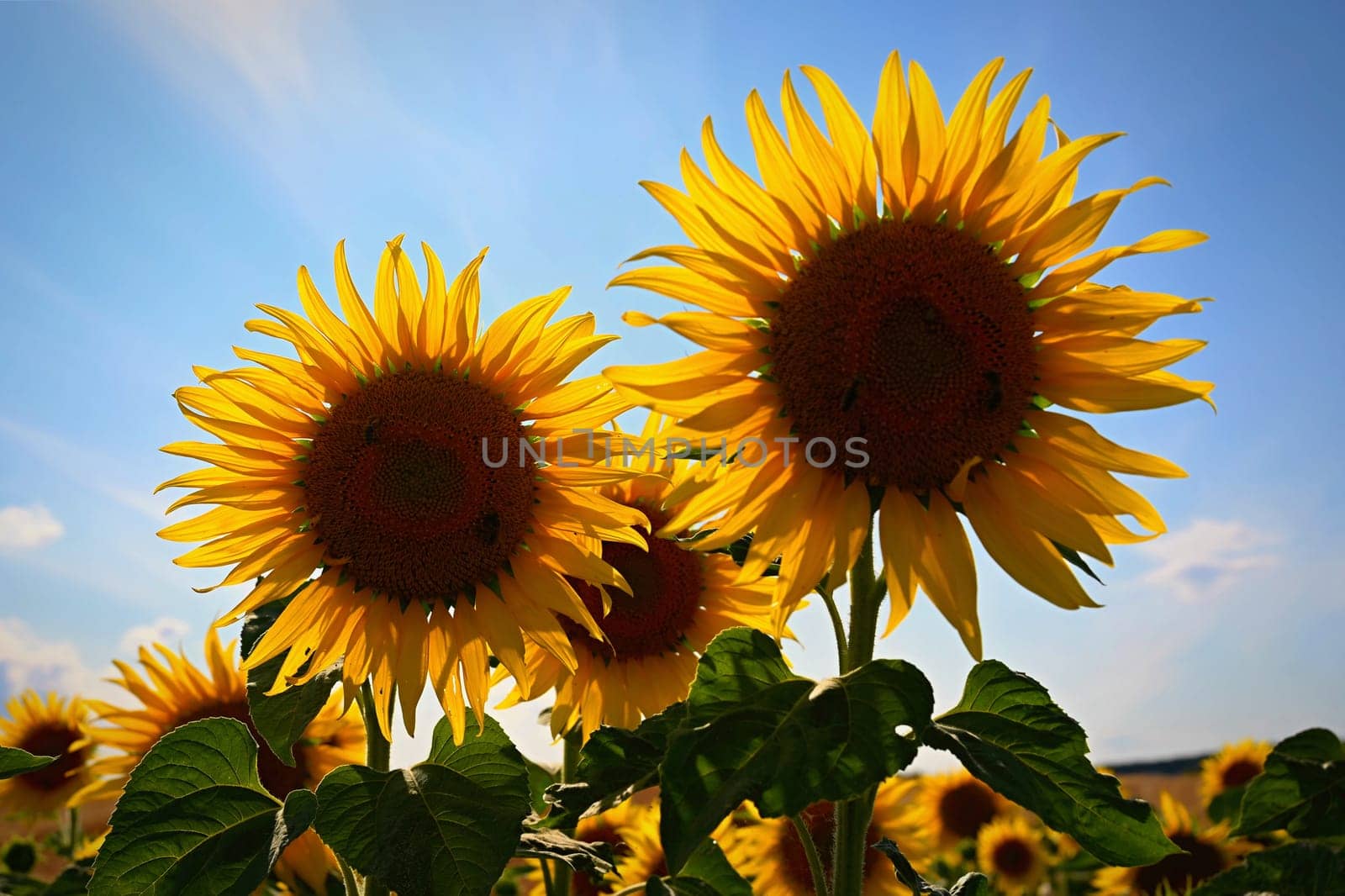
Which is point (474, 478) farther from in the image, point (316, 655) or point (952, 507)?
point (952, 507)

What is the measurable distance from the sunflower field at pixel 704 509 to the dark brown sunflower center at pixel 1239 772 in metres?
5.27

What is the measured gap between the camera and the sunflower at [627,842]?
488 centimetres

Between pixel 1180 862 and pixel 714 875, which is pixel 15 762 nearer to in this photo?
pixel 714 875

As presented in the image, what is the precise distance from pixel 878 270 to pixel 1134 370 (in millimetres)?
693

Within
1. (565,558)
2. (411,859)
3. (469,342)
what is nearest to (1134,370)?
(565,558)

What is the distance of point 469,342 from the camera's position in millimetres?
3359

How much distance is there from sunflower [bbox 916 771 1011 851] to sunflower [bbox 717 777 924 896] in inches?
121

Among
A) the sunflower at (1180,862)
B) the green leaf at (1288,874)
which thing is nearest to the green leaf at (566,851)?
the green leaf at (1288,874)

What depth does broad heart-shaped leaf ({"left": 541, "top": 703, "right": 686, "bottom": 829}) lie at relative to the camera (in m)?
2.47

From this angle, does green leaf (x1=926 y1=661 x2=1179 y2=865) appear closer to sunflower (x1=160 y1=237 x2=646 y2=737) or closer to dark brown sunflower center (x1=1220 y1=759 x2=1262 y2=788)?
sunflower (x1=160 y1=237 x2=646 y2=737)

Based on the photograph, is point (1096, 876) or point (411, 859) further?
point (1096, 876)

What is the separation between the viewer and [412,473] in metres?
3.34

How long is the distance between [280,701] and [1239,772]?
8274 millimetres

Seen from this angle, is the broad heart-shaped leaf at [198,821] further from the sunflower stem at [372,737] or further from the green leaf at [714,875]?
the green leaf at [714,875]
